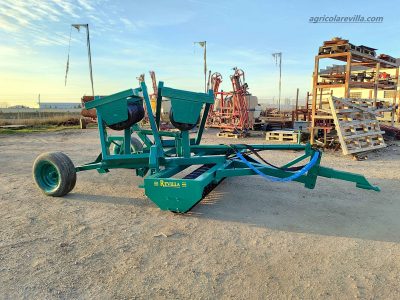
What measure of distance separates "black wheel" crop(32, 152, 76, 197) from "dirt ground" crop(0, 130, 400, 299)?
6.9 inches

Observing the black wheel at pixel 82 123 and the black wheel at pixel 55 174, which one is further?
the black wheel at pixel 82 123

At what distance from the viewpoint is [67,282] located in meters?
2.81

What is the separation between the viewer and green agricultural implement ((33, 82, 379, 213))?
161 inches

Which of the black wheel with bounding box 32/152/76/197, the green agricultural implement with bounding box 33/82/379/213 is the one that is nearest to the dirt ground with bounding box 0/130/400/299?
the black wheel with bounding box 32/152/76/197

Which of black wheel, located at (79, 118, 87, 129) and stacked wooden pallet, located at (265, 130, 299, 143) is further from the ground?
black wheel, located at (79, 118, 87, 129)

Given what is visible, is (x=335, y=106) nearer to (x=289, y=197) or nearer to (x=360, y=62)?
(x=360, y=62)

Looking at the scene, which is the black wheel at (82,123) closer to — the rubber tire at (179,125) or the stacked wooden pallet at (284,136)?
the stacked wooden pallet at (284,136)

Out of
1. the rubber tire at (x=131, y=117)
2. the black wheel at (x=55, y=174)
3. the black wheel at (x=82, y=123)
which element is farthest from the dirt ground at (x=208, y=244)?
the black wheel at (x=82, y=123)

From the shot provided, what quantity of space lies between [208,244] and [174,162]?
5.27 feet

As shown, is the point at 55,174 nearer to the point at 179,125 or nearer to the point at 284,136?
the point at 179,125

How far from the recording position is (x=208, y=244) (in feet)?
11.6

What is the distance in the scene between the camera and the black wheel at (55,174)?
198 inches

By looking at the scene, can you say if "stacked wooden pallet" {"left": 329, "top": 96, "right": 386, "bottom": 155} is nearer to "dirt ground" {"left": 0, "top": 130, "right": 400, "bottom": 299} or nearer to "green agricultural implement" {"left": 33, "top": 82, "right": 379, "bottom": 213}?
"dirt ground" {"left": 0, "top": 130, "right": 400, "bottom": 299}

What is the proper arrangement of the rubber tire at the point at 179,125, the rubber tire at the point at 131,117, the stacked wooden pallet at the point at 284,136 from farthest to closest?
the stacked wooden pallet at the point at 284,136 < the rubber tire at the point at 131,117 < the rubber tire at the point at 179,125
